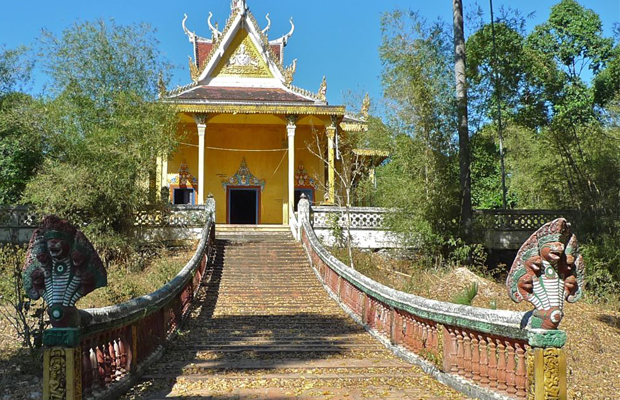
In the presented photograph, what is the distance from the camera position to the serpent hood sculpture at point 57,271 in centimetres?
411

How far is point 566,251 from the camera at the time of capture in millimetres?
4199

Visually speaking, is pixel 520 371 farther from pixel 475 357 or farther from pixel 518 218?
pixel 518 218

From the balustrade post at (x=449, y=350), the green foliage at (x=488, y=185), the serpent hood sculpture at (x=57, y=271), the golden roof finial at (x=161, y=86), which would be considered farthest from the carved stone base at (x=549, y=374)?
the green foliage at (x=488, y=185)

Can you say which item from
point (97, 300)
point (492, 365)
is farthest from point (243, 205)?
point (492, 365)

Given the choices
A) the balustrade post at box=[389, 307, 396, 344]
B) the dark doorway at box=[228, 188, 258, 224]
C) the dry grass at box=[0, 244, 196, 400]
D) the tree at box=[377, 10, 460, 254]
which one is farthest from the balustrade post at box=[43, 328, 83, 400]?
the dark doorway at box=[228, 188, 258, 224]

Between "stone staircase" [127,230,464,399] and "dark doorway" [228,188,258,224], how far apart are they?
9916mm

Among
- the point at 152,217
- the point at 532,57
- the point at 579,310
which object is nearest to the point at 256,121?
the point at 152,217

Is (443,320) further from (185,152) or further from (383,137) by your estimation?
(185,152)

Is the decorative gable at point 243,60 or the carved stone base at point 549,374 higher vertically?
the decorative gable at point 243,60

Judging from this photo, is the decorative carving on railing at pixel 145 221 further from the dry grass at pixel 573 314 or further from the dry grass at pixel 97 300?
the dry grass at pixel 573 314

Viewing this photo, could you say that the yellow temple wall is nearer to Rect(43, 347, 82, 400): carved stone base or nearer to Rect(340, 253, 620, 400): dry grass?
Rect(340, 253, 620, 400): dry grass

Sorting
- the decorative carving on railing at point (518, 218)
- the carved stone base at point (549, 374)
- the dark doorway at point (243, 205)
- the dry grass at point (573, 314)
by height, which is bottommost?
the dry grass at point (573, 314)

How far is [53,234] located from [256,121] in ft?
60.6

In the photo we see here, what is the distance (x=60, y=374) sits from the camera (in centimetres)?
408
